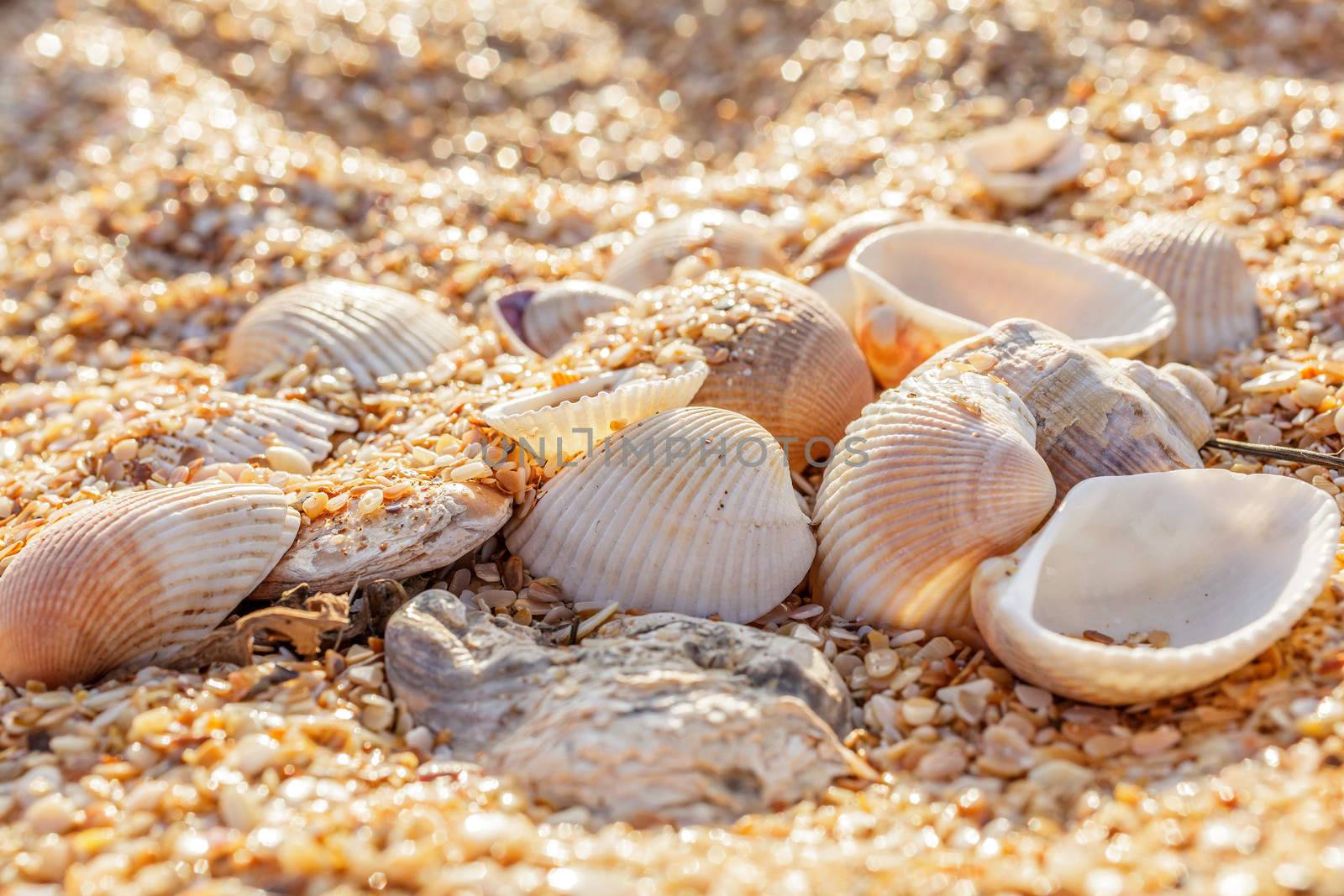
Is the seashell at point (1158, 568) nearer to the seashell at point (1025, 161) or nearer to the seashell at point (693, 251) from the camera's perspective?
the seashell at point (693, 251)

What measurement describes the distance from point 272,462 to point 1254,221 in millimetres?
2993

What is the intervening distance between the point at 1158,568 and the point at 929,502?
1.54 feet

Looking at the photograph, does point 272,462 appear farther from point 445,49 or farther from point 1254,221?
point 445,49

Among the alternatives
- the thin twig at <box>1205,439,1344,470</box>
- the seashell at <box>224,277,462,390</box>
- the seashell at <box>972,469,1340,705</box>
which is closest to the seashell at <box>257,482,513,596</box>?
the seashell at <box>224,277,462,390</box>

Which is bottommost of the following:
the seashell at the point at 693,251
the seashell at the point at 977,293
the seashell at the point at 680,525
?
the seashell at the point at 680,525

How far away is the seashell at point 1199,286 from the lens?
2.88 m

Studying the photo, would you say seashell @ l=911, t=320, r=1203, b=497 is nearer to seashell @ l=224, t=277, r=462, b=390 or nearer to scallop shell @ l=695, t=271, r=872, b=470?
scallop shell @ l=695, t=271, r=872, b=470

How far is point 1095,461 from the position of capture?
215cm

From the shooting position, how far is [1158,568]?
2057 millimetres

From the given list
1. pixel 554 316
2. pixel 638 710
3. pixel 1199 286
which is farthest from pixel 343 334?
pixel 1199 286

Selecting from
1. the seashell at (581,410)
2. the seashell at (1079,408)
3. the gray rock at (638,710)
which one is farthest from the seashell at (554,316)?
the gray rock at (638,710)

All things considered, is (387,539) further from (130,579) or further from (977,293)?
(977,293)

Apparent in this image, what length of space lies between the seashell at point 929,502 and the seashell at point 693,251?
3.74 feet

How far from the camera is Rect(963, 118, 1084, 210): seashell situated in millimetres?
3797
